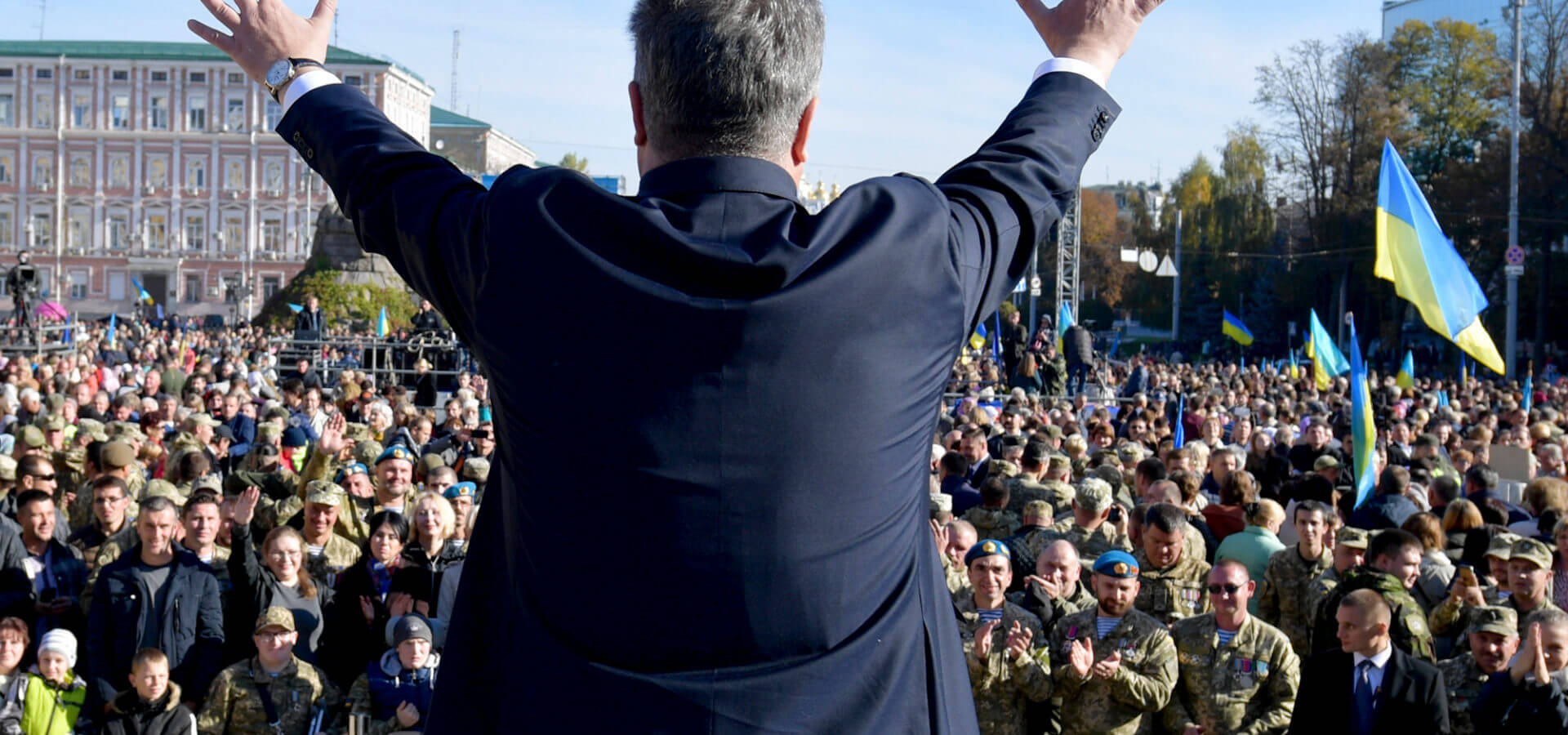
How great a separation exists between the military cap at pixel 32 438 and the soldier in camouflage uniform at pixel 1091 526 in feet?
23.4

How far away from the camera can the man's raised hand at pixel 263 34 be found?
187 centimetres

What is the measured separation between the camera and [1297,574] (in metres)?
7.65

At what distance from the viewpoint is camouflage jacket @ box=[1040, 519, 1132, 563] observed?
802cm

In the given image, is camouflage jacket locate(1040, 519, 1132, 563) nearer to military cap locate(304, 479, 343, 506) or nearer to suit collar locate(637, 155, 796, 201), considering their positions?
military cap locate(304, 479, 343, 506)

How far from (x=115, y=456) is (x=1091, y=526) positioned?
→ 551 cm

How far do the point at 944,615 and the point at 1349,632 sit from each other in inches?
174

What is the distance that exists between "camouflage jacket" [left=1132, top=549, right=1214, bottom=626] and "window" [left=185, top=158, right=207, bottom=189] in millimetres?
83916

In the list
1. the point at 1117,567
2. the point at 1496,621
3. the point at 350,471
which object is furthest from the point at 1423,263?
the point at 350,471

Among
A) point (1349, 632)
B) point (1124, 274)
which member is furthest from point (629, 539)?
point (1124, 274)

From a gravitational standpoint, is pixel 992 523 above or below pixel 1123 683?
above

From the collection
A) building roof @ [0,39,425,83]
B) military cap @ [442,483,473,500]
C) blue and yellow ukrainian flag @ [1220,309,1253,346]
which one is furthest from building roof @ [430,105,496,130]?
military cap @ [442,483,473,500]

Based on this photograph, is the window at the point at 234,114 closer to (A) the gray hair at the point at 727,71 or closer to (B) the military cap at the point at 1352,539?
(B) the military cap at the point at 1352,539

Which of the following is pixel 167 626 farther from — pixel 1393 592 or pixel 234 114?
pixel 234 114

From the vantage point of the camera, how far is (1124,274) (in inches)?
2753
